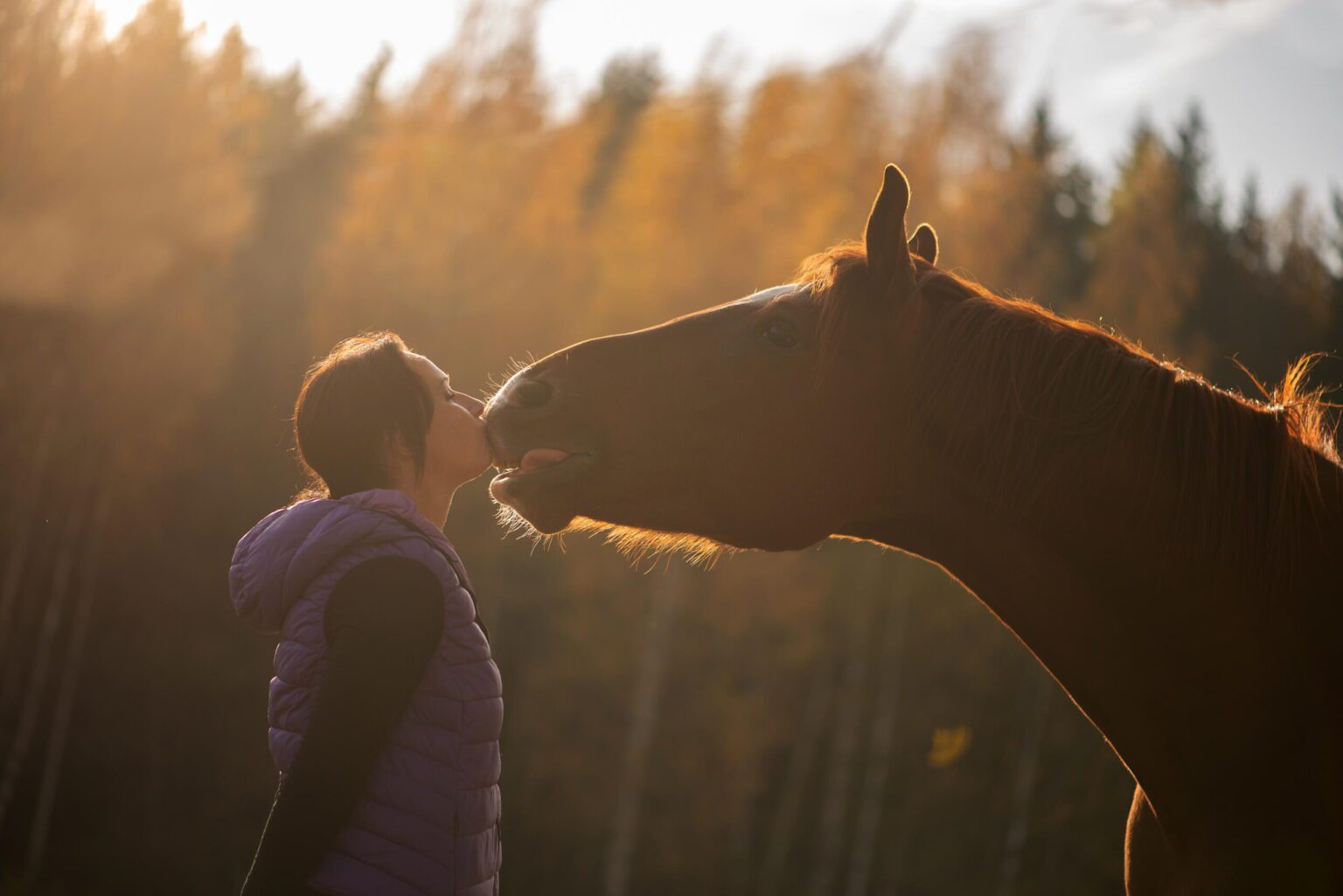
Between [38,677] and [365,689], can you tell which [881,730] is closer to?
[38,677]

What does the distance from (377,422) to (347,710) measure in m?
0.66

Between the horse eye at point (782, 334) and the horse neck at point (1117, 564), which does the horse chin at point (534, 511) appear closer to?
the horse eye at point (782, 334)

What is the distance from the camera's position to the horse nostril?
7.99 ft

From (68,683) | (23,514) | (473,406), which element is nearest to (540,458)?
(473,406)

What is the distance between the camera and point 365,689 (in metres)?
1.82

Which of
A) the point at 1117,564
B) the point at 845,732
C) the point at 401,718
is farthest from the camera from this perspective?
the point at 845,732

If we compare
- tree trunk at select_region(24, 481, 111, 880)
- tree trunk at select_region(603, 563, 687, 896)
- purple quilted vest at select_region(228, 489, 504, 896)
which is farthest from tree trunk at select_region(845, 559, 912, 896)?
purple quilted vest at select_region(228, 489, 504, 896)

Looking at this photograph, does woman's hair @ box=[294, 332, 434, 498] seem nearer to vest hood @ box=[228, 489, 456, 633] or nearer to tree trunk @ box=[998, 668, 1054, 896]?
vest hood @ box=[228, 489, 456, 633]

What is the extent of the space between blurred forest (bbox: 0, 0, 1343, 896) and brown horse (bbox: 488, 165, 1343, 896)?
12.0 m

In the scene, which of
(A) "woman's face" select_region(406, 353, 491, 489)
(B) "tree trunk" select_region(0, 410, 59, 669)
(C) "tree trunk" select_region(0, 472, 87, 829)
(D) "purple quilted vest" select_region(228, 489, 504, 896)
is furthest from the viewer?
(B) "tree trunk" select_region(0, 410, 59, 669)

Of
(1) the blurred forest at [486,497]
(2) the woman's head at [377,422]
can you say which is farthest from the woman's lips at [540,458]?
(1) the blurred forest at [486,497]

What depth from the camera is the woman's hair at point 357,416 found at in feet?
7.23

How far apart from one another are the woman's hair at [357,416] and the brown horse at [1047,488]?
248mm

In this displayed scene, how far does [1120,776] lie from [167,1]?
650 inches
